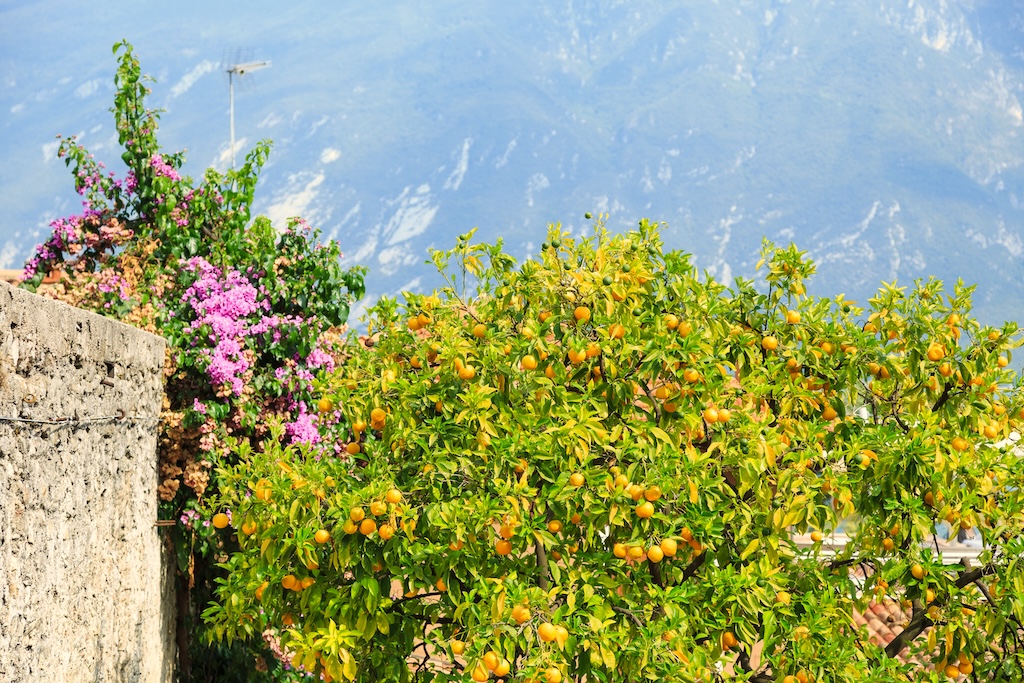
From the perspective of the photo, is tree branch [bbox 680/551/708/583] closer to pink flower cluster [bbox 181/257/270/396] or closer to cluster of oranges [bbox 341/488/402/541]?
cluster of oranges [bbox 341/488/402/541]

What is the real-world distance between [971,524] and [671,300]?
5.83 ft

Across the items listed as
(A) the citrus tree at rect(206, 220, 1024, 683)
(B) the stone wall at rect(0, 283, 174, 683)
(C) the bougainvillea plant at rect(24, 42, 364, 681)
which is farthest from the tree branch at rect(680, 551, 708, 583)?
(C) the bougainvillea plant at rect(24, 42, 364, 681)

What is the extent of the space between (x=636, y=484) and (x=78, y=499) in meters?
2.89

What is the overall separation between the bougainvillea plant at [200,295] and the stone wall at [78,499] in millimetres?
370

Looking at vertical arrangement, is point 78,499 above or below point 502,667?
above

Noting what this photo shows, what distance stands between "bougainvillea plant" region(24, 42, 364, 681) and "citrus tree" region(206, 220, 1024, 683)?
7.05 feet

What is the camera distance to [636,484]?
5.06m

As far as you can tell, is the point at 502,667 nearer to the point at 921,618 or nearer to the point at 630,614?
the point at 630,614

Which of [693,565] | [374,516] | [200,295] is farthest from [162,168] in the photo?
[693,565]

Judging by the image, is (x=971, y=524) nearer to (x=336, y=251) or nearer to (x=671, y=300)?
(x=671, y=300)

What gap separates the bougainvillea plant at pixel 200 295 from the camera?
8055 mm

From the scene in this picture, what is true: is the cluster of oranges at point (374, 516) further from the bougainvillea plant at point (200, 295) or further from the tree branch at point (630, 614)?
the bougainvillea plant at point (200, 295)

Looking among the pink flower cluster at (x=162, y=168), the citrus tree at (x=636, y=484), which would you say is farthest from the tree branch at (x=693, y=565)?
→ the pink flower cluster at (x=162, y=168)

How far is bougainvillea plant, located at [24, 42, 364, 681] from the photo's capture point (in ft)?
26.4
